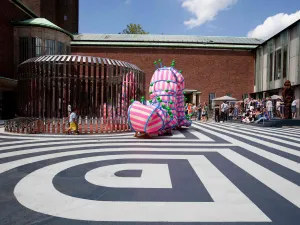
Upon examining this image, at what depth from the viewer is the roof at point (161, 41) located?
108 feet

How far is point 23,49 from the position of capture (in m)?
22.8

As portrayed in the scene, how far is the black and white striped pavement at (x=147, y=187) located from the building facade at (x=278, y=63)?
19.3m

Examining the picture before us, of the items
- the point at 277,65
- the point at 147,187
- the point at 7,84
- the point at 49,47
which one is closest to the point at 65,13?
the point at 49,47

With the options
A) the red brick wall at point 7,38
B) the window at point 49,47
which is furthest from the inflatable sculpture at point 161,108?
the window at point 49,47

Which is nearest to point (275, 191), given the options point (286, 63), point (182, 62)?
point (286, 63)

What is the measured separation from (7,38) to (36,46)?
7.51 ft

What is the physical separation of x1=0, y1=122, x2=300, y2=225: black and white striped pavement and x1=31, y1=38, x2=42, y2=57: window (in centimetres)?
1819

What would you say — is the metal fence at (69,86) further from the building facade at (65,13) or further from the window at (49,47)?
the building facade at (65,13)

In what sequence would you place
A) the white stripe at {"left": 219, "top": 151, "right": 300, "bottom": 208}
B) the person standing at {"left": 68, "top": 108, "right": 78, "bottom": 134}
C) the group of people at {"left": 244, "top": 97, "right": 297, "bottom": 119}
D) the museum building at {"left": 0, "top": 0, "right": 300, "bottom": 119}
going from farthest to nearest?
the museum building at {"left": 0, "top": 0, "right": 300, "bottom": 119} < the group of people at {"left": 244, "top": 97, "right": 297, "bottom": 119} < the person standing at {"left": 68, "top": 108, "right": 78, "bottom": 134} < the white stripe at {"left": 219, "top": 151, "right": 300, "bottom": 208}

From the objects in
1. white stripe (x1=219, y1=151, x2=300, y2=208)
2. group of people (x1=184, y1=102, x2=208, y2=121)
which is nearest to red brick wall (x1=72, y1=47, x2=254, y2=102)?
group of people (x1=184, y1=102, x2=208, y2=121)

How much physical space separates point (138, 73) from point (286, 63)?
1796 centimetres

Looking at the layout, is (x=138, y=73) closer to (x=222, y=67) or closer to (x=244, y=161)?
(x=244, y=161)

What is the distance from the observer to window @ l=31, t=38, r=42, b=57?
2295cm

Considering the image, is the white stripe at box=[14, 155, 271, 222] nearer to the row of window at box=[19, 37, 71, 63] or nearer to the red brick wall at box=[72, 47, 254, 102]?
the row of window at box=[19, 37, 71, 63]
